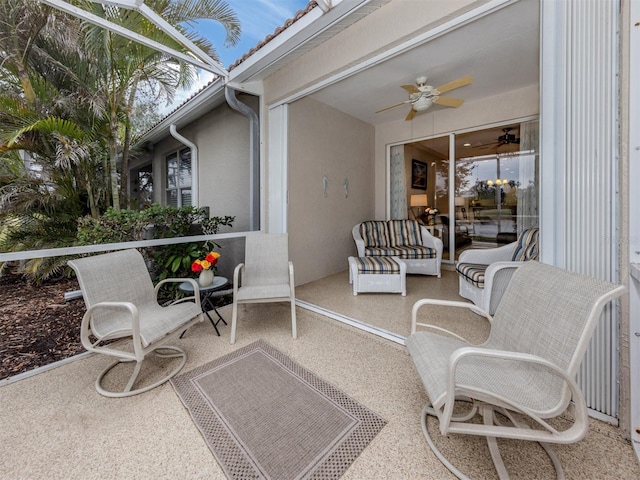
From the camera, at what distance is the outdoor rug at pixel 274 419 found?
127 cm

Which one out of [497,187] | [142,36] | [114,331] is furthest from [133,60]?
[497,187]

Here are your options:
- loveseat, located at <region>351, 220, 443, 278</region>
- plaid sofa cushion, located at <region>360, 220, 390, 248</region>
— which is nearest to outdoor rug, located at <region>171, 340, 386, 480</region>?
loveseat, located at <region>351, 220, 443, 278</region>

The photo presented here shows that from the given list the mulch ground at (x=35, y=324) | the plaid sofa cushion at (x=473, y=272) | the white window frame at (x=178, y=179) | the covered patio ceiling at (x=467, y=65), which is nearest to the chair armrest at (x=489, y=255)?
the plaid sofa cushion at (x=473, y=272)

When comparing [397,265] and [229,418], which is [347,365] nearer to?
[229,418]

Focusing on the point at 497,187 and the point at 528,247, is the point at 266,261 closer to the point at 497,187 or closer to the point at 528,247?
the point at 528,247

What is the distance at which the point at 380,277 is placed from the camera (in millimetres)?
3635

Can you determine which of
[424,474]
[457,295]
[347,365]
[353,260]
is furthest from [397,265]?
[424,474]

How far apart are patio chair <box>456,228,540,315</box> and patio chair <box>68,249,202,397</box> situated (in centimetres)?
277

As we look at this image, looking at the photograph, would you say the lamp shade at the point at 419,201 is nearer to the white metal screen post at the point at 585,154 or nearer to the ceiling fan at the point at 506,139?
the ceiling fan at the point at 506,139

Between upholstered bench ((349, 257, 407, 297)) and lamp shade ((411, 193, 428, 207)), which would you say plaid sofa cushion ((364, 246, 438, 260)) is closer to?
upholstered bench ((349, 257, 407, 297))

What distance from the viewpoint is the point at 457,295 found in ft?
12.0

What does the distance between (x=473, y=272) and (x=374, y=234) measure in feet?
6.60

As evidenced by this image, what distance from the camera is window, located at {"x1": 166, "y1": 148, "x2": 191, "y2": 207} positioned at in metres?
5.34

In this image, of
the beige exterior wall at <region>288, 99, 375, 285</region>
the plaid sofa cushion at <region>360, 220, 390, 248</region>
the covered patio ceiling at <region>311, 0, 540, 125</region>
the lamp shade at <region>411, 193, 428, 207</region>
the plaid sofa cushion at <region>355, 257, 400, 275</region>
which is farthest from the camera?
the lamp shade at <region>411, 193, 428, 207</region>
